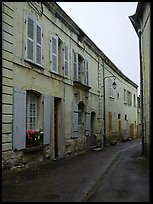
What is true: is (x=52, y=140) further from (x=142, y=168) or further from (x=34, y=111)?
(x=142, y=168)

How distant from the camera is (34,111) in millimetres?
9914

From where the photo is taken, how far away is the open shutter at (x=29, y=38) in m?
9.13

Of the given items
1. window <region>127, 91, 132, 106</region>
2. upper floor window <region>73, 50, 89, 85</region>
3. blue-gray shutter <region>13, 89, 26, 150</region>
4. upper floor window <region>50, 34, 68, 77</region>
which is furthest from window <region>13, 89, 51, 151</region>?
window <region>127, 91, 132, 106</region>

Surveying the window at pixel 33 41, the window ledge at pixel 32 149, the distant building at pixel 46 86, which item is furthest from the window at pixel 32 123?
the window at pixel 33 41

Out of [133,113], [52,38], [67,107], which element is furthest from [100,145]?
[133,113]

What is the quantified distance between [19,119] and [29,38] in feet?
8.87

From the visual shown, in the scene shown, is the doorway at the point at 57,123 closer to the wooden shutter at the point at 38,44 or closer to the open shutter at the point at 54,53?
the open shutter at the point at 54,53

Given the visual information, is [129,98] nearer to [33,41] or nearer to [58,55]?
[58,55]

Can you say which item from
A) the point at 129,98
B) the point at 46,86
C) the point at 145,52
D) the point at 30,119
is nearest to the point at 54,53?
the point at 46,86

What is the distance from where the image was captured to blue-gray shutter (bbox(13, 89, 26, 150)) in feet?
26.7

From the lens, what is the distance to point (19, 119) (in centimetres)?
841

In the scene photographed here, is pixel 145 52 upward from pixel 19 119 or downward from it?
upward

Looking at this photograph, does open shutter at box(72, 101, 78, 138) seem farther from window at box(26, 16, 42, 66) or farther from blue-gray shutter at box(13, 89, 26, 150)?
blue-gray shutter at box(13, 89, 26, 150)

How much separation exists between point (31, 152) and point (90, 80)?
8.59m
